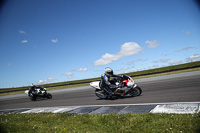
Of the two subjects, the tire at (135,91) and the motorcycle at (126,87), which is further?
the tire at (135,91)

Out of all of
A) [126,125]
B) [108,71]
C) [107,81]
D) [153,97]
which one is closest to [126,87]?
[107,81]

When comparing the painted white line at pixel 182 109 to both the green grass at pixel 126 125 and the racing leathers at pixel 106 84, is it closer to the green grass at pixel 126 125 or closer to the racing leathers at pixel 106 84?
the green grass at pixel 126 125

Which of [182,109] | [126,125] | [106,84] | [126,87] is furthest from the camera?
[106,84]

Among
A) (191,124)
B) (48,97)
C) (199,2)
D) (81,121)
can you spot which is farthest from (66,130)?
(48,97)

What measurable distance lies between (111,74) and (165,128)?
19.1 ft

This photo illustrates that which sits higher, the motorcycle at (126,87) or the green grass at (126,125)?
the motorcycle at (126,87)

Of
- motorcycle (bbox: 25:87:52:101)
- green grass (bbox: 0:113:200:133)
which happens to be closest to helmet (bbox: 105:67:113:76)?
green grass (bbox: 0:113:200:133)


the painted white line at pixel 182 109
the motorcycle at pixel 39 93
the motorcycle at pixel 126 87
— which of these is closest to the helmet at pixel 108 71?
the motorcycle at pixel 126 87

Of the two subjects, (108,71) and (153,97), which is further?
(108,71)

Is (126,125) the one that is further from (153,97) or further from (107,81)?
(107,81)

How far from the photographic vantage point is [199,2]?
3.55m

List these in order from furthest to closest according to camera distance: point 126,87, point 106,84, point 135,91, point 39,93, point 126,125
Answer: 1. point 39,93
2. point 106,84
3. point 135,91
4. point 126,87
5. point 126,125

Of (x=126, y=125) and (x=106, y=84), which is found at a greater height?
(x=106, y=84)

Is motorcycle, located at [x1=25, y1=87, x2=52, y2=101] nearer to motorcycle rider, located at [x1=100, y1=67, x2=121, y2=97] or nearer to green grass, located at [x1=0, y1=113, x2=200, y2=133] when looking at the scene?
motorcycle rider, located at [x1=100, y1=67, x2=121, y2=97]
